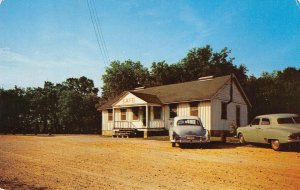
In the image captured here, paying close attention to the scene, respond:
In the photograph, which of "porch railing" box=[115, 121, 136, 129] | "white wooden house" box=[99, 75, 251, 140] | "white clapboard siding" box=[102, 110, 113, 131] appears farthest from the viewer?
"white clapboard siding" box=[102, 110, 113, 131]

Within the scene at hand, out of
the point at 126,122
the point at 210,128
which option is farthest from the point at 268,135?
the point at 126,122

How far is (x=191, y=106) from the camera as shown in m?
26.5

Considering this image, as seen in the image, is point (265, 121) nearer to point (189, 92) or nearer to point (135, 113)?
point (189, 92)

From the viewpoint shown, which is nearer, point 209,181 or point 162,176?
point 209,181

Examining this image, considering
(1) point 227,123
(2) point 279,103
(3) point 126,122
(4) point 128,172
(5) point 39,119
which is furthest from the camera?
(5) point 39,119

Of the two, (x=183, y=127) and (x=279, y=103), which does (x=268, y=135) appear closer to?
(x=183, y=127)

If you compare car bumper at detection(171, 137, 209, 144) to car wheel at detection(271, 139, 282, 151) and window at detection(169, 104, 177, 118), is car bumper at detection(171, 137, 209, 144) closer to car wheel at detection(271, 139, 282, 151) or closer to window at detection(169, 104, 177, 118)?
car wheel at detection(271, 139, 282, 151)

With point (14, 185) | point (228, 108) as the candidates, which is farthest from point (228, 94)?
point (14, 185)

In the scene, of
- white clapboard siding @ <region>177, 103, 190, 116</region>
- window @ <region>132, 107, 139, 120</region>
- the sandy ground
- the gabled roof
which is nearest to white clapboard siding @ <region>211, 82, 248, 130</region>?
the gabled roof

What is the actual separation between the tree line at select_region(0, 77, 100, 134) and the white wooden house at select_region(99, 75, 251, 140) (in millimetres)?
21528

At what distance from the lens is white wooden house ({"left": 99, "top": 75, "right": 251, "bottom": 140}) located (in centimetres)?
2525

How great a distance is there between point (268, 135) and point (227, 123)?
11.9 metres

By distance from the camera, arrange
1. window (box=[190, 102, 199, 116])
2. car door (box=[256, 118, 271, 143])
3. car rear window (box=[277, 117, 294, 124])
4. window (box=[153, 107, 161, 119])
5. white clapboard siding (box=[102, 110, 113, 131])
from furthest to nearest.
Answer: white clapboard siding (box=[102, 110, 113, 131]) → window (box=[153, 107, 161, 119]) → window (box=[190, 102, 199, 116]) → car door (box=[256, 118, 271, 143]) → car rear window (box=[277, 117, 294, 124])

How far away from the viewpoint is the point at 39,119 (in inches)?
2489
